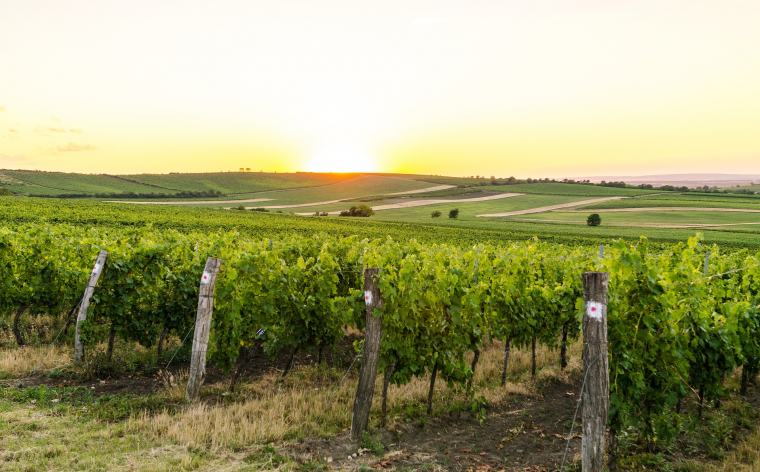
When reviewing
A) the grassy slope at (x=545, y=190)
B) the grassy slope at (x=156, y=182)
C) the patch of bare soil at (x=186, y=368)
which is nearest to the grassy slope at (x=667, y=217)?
the grassy slope at (x=545, y=190)

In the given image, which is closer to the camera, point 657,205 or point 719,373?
point 719,373

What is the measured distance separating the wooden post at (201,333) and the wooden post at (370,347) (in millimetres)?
2490

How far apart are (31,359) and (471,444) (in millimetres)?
7498

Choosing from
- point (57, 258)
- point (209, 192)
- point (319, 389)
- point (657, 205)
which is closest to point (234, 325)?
point (319, 389)

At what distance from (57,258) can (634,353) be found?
10.8 m

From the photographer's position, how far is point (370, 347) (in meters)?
5.93

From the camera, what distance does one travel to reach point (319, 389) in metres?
7.21

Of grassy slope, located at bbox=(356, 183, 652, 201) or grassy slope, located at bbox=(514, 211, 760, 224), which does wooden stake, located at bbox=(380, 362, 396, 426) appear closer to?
grassy slope, located at bbox=(514, 211, 760, 224)

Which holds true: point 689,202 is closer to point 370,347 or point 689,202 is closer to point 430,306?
point 430,306

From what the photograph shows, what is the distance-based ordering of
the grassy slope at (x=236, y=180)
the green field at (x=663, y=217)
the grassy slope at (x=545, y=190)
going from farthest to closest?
the grassy slope at (x=236, y=180), the grassy slope at (x=545, y=190), the green field at (x=663, y=217)

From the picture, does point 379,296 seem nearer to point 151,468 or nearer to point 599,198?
point 151,468

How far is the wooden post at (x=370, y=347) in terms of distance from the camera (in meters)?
5.74

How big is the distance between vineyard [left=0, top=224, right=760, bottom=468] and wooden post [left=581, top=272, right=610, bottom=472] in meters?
0.45

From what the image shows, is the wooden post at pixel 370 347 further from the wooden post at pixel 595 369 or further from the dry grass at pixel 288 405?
the wooden post at pixel 595 369
